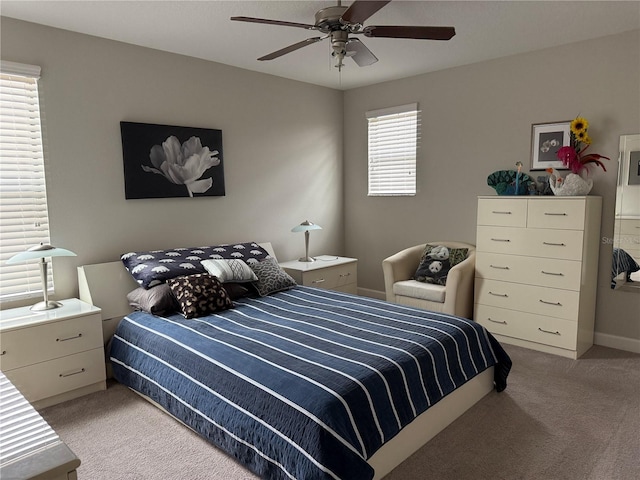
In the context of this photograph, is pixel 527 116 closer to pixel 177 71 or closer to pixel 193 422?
pixel 177 71

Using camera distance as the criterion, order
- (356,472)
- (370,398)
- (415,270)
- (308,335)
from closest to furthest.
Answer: (356,472) → (370,398) → (308,335) → (415,270)

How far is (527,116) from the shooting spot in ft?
13.0

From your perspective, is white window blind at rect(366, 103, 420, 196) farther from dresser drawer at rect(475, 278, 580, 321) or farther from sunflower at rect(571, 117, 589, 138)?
sunflower at rect(571, 117, 589, 138)

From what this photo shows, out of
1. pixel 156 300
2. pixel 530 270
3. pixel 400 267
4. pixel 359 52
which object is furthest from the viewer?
pixel 400 267

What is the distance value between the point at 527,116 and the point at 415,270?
5.80 feet

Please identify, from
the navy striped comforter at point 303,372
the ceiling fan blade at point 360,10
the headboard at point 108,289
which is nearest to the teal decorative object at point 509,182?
the navy striped comforter at point 303,372

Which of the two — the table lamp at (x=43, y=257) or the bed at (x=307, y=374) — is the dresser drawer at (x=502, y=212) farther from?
the table lamp at (x=43, y=257)

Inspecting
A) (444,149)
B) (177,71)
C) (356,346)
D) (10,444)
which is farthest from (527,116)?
(10,444)

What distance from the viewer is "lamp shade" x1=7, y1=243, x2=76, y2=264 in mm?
2793

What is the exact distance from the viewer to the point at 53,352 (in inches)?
110

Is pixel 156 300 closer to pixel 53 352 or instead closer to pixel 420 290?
pixel 53 352

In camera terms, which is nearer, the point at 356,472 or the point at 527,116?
the point at 356,472

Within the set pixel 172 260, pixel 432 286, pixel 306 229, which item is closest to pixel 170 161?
pixel 172 260

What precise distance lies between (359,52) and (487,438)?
7.88ft
